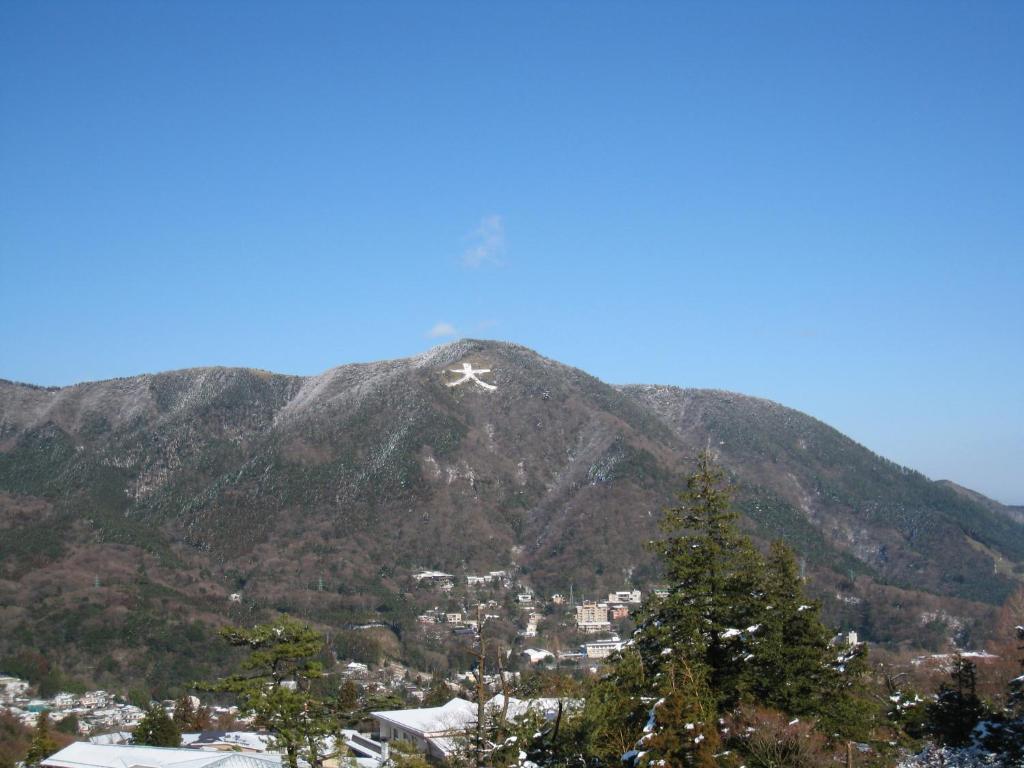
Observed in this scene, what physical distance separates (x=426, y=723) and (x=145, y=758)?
10818 mm

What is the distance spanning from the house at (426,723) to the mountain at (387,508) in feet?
182

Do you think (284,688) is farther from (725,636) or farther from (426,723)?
(426,723)

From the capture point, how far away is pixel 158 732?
4184cm

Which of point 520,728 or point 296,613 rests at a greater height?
point 520,728

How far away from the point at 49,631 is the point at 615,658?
92.4m

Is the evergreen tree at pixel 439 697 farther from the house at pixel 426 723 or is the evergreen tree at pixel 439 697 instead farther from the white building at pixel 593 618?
the white building at pixel 593 618

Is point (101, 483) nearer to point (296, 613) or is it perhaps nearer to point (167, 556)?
point (167, 556)

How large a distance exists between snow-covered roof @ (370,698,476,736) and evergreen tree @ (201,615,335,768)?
613 inches

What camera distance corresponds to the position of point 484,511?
154500 mm

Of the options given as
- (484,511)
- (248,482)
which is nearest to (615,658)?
(484,511)

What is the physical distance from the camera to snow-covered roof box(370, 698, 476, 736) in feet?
124

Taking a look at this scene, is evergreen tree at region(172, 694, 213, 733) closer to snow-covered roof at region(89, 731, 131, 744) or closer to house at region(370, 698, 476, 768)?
snow-covered roof at region(89, 731, 131, 744)

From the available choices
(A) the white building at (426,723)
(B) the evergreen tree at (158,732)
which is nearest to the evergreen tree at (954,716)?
(A) the white building at (426,723)

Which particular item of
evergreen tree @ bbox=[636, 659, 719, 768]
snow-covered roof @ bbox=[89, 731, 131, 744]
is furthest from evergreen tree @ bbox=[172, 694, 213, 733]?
evergreen tree @ bbox=[636, 659, 719, 768]
